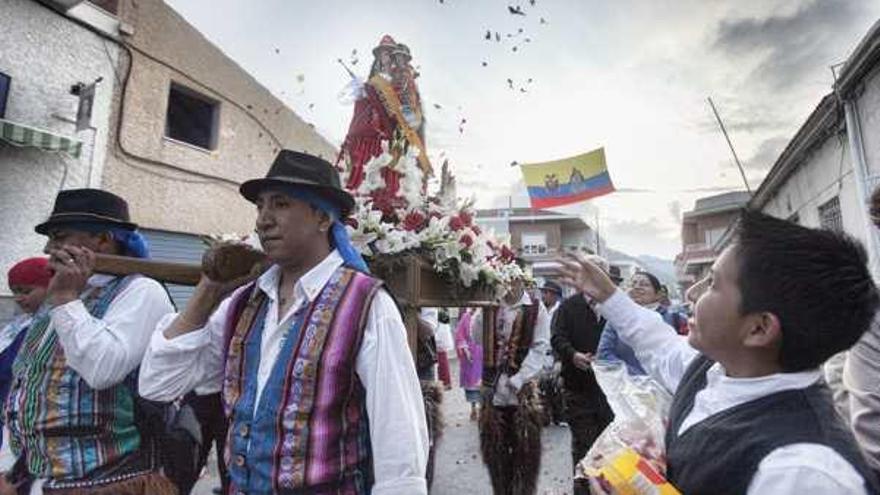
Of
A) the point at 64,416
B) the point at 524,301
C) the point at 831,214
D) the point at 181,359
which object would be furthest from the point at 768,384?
the point at 831,214

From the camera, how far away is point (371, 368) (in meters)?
1.64

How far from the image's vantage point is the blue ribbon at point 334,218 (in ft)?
6.31

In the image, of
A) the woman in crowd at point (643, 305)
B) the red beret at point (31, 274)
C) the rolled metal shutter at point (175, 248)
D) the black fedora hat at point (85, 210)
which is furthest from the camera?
the rolled metal shutter at point (175, 248)

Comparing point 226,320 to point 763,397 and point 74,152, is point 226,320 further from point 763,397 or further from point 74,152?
point 74,152

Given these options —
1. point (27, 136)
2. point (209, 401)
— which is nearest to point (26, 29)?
point (27, 136)

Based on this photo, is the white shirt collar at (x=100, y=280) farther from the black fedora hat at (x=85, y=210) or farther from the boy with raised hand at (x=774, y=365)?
the boy with raised hand at (x=774, y=365)

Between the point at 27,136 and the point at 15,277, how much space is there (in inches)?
160

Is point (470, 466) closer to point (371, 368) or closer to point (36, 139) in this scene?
point (371, 368)

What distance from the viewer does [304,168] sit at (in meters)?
1.92

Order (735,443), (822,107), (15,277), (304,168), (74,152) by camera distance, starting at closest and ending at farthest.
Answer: (735,443), (304,168), (15,277), (74,152), (822,107)

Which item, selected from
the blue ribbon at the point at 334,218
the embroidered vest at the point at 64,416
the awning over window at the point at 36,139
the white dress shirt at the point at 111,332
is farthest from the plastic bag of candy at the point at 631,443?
the awning over window at the point at 36,139

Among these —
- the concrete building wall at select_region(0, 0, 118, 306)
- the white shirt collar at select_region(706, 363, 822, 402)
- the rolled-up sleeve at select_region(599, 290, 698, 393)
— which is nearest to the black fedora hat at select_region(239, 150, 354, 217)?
the rolled-up sleeve at select_region(599, 290, 698, 393)

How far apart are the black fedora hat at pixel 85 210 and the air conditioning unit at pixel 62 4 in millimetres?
6435

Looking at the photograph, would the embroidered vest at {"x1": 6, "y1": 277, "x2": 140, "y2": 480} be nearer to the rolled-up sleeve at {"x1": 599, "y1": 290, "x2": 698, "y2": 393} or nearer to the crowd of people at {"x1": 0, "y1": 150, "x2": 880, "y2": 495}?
the crowd of people at {"x1": 0, "y1": 150, "x2": 880, "y2": 495}
